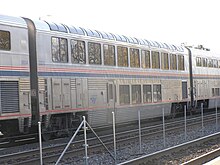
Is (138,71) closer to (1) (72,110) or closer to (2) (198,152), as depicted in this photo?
(1) (72,110)

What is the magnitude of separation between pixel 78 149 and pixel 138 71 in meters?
7.64

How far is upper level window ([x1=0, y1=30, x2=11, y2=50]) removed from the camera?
1219 cm

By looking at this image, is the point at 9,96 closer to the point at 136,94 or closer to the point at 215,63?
the point at 136,94

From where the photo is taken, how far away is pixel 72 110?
14.5 meters

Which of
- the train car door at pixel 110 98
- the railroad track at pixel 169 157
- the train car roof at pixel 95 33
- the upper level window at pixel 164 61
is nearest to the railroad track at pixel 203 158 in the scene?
the railroad track at pixel 169 157

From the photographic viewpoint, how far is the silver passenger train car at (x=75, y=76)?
12477 millimetres

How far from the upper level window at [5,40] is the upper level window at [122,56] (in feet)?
20.3

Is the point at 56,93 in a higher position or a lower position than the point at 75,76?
lower

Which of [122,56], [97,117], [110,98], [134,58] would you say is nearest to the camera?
[97,117]

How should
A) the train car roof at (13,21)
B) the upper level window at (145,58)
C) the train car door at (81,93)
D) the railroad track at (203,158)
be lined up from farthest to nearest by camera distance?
the upper level window at (145,58)
the train car door at (81,93)
the train car roof at (13,21)
the railroad track at (203,158)

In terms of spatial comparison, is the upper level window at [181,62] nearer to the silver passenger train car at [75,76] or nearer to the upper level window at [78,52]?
the silver passenger train car at [75,76]

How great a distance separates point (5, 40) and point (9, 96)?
1777mm

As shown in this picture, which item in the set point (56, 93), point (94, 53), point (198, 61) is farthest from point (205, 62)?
point (56, 93)

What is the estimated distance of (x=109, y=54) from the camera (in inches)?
663
